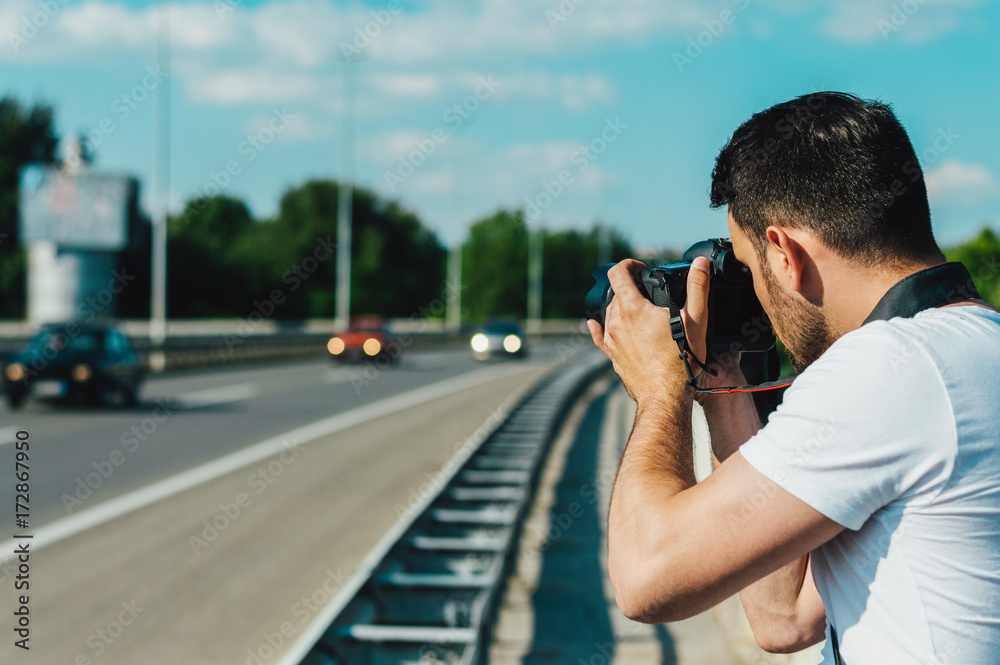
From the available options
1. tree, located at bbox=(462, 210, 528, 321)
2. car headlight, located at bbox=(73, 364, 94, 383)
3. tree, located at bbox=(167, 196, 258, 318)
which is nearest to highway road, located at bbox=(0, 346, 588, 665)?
car headlight, located at bbox=(73, 364, 94, 383)

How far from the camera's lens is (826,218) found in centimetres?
145

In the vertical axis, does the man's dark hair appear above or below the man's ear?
above

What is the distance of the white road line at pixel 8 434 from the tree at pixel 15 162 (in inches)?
1766

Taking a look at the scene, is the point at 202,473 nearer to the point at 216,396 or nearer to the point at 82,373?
the point at 82,373

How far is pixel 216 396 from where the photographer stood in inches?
835

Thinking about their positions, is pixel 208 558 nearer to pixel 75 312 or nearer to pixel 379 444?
pixel 379 444

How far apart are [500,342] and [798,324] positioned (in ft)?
131

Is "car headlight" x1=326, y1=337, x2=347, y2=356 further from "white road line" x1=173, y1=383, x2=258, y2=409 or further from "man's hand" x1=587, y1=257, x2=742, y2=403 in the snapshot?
"man's hand" x1=587, y1=257, x2=742, y2=403

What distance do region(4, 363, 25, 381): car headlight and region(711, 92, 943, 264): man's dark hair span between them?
1794 cm

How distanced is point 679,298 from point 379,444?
13.1m

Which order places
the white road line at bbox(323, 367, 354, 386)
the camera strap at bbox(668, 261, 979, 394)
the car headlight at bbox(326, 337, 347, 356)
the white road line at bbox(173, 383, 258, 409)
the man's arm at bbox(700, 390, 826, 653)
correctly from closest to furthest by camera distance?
the camera strap at bbox(668, 261, 979, 394) → the man's arm at bbox(700, 390, 826, 653) → the white road line at bbox(173, 383, 258, 409) → the white road line at bbox(323, 367, 354, 386) → the car headlight at bbox(326, 337, 347, 356)

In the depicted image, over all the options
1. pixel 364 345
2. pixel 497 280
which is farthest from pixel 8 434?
pixel 497 280

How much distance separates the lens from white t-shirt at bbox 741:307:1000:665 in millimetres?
1276

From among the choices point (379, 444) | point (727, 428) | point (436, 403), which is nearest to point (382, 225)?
point (436, 403)
